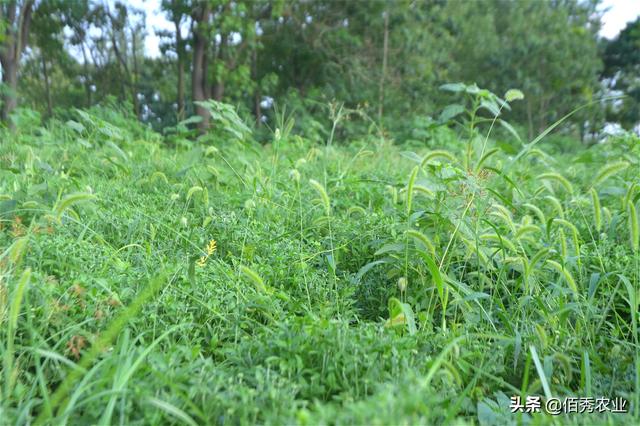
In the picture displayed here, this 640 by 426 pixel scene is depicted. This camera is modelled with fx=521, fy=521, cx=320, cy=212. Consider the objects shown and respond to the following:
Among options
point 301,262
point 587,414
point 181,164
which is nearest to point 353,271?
point 301,262

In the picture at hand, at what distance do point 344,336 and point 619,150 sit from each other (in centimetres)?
321

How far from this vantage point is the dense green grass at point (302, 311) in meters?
1.24

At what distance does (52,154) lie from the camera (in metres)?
3.71

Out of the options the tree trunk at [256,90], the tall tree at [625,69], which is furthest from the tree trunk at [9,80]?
the tall tree at [625,69]

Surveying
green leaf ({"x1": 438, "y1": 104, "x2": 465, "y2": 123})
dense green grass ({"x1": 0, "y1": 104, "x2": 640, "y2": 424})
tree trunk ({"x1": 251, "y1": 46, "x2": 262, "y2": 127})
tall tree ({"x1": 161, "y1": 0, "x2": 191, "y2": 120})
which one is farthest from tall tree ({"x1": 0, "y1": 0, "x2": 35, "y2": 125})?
green leaf ({"x1": 438, "y1": 104, "x2": 465, "y2": 123})

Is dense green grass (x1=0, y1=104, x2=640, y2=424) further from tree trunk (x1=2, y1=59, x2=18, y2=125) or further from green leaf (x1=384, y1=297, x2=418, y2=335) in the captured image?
tree trunk (x1=2, y1=59, x2=18, y2=125)

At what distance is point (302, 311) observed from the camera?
1.78 metres

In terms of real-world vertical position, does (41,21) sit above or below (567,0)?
below

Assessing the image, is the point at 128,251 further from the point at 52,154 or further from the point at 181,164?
the point at 52,154

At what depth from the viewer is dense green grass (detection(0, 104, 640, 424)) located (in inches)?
48.7

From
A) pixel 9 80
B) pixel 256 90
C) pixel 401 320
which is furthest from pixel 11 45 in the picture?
pixel 401 320

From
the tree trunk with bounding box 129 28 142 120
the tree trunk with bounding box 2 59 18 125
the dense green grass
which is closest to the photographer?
the dense green grass

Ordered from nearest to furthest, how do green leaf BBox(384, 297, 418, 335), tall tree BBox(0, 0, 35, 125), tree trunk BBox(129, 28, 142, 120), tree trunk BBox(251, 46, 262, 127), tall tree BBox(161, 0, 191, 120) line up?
green leaf BBox(384, 297, 418, 335) < tall tree BBox(0, 0, 35, 125) < tall tree BBox(161, 0, 191, 120) < tree trunk BBox(251, 46, 262, 127) < tree trunk BBox(129, 28, 142, 120)

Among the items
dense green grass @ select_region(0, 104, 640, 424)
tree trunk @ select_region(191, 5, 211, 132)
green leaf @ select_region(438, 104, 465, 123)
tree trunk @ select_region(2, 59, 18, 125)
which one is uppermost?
tree trunk @ select_region(191, 5, 211, 132)
